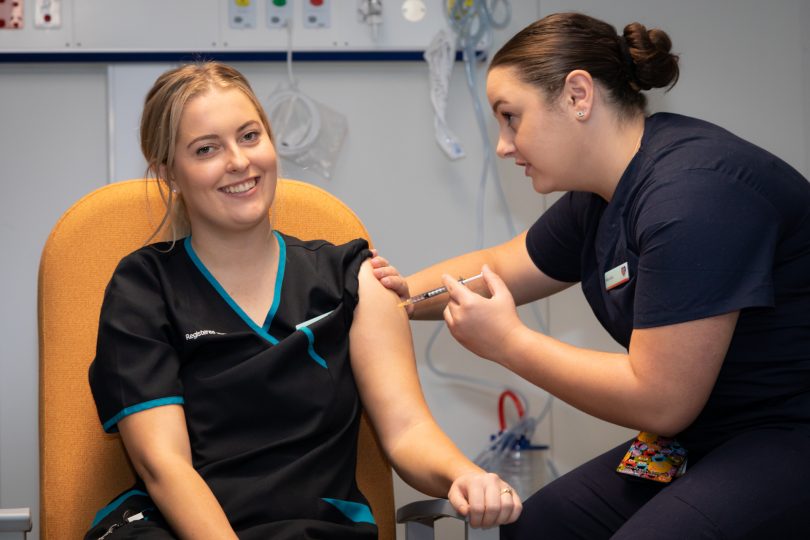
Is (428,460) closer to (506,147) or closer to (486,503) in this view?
(486,503)

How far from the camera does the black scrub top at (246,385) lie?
1.48 m

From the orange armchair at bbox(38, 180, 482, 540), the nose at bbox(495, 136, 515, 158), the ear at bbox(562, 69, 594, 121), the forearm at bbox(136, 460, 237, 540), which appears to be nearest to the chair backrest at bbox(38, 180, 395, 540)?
the orange armchair at bbox(38, 180, 482, 540)

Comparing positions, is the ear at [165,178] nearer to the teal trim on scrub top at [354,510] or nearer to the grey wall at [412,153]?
the teal trim on scrub top at [354,510]

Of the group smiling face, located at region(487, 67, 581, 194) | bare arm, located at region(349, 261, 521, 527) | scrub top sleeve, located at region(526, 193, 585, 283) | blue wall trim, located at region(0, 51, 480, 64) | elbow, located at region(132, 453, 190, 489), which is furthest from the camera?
blue wall trim, located at region(0, 51, 480, 64)

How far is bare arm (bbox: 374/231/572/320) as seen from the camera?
194cm

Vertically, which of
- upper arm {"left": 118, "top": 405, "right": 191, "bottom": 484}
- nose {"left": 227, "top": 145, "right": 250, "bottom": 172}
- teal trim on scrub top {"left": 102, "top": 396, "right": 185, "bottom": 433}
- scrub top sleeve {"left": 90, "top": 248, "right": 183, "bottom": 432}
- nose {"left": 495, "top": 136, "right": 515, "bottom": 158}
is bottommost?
upper arm {"left": 118, "top": 405, "right": 191, "bottom": 484}

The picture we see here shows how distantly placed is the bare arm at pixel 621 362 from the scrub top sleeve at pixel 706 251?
31 millimetres

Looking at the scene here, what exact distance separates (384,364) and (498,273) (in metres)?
0.44

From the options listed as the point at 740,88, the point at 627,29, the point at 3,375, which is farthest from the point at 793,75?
the point at 3,375

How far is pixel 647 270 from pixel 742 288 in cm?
14

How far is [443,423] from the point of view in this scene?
2.84 meters

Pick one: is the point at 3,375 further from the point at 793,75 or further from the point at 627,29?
the point at 793,75

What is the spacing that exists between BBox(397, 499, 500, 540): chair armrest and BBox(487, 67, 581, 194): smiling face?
63 centimetres

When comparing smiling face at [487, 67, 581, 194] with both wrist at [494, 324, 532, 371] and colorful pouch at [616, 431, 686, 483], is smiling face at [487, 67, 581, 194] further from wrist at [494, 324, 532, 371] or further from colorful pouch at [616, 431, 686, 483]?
colorful pouch at [616, 431, 686, 483]
